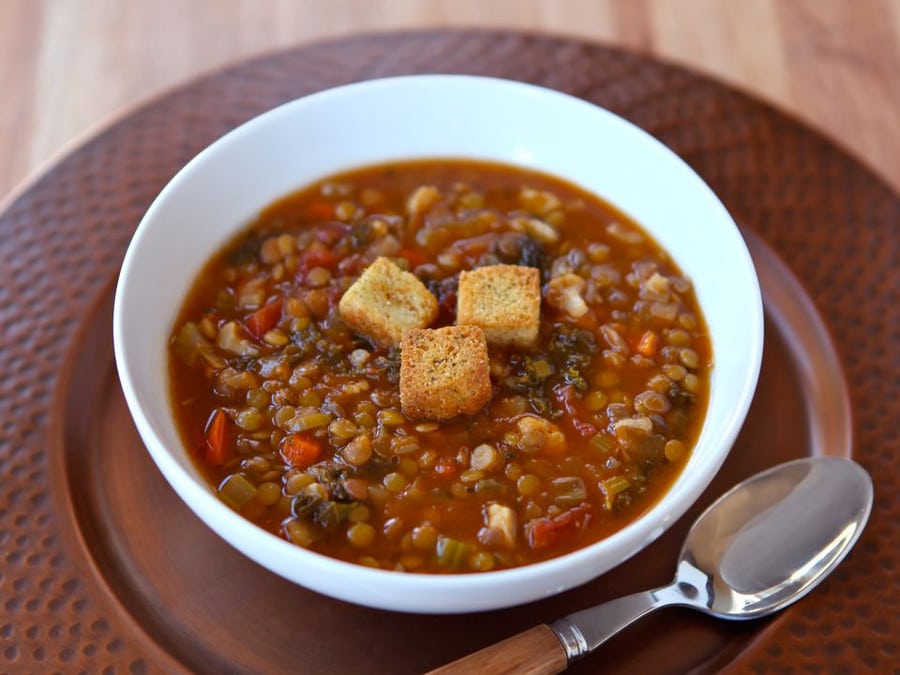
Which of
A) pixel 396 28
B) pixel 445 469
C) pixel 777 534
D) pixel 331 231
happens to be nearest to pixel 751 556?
pixel 777 534

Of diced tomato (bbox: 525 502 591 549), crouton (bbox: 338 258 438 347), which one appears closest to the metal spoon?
diced tomato (bbox: 525 502 591 549)

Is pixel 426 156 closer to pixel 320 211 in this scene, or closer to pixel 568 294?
pixel 320 211

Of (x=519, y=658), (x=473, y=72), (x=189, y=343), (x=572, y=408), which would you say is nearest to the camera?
(x=519, y=658)

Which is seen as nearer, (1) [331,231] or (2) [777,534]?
(2) [777,534]

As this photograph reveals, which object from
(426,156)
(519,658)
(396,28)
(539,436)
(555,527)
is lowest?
(519,658)

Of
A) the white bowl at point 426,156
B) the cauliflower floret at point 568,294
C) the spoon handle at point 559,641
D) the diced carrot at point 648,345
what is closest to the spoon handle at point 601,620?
the spoon handle at point 559,641

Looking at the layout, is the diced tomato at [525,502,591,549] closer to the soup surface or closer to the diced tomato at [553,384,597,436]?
the soup surface

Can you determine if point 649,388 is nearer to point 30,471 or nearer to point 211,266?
point 211,266
